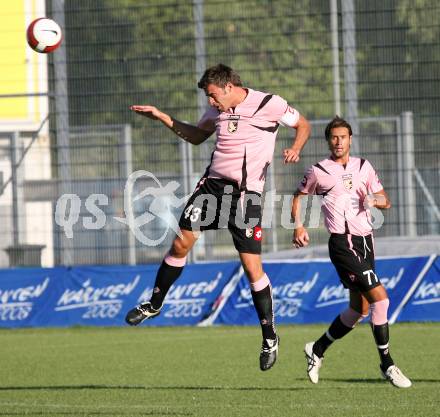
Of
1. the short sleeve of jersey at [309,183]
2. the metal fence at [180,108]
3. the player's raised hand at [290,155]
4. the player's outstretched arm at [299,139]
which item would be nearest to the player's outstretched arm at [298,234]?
the short sleeve of jersey at [309,183]

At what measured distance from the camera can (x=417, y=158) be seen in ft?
59.5

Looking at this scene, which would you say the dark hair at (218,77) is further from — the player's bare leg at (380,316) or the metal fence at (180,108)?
the metal fence at (180,108)

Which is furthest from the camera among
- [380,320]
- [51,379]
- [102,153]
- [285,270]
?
[102,153]

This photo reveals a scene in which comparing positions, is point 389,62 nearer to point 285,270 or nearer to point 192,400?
point 285,270

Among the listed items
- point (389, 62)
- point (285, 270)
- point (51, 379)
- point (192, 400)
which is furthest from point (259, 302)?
point (389, 62)

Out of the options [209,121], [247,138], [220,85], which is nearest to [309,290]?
[209,121]

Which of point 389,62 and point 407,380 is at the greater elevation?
point 389,62

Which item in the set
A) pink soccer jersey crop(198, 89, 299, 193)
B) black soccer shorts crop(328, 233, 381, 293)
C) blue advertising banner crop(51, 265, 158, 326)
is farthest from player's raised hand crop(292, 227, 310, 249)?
blue advertising banner crop(51, 265, 158, 326)

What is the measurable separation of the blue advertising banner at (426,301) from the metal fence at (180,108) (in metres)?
1.25

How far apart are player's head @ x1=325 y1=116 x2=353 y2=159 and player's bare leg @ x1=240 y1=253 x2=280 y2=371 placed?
1.45 m

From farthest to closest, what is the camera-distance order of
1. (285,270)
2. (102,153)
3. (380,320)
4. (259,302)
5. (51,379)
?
(102,153) < (285,270) < (51,379) < (380,320) < (259,302)

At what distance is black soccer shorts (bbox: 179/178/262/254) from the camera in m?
9.65

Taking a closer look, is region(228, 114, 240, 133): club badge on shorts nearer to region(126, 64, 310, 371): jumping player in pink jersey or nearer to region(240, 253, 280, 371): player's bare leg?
region(126, 64, 310, 371): jumping player in pink jersey

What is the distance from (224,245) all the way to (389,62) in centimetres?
383
